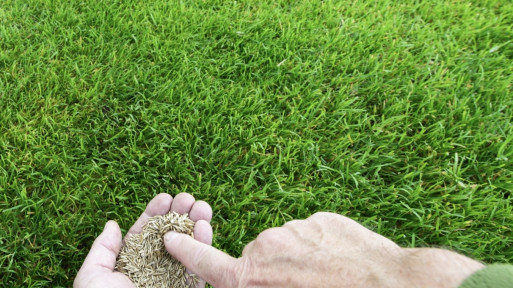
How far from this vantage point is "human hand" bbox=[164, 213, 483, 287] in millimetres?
1097

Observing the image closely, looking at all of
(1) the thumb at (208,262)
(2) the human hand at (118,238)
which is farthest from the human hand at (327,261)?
(2) the human hand at (118,238)

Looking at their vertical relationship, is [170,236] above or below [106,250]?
above

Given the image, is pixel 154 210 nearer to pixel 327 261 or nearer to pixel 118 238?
pixel 118 238

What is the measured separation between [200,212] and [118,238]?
1.32 feet

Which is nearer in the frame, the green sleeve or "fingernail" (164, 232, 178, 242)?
the green sleeve

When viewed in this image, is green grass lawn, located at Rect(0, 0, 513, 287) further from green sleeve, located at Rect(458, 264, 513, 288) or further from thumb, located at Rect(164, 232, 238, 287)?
green sleeve, located at Rect(458, 264, 513, 288)

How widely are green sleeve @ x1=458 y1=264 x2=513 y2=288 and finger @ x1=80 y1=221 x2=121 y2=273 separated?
1427 millimetres

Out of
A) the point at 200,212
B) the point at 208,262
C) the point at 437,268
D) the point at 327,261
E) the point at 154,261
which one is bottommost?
the point at 154,261

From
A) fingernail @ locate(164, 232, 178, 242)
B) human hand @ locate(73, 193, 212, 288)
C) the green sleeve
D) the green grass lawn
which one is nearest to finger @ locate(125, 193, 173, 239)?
human hand @ locate(73, 193, 212, 288)

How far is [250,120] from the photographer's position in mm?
2326

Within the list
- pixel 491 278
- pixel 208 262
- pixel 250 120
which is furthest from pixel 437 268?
pixel 250 120

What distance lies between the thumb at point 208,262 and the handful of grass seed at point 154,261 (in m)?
0.14

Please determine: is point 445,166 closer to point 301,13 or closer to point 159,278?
point 301,13

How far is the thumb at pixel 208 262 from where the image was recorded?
4.69 feet
